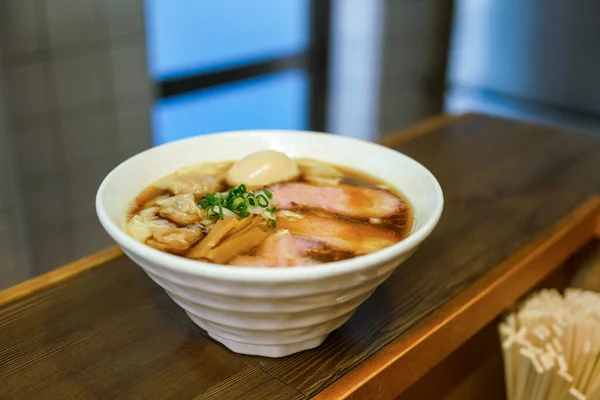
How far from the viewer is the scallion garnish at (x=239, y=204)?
0.91 m

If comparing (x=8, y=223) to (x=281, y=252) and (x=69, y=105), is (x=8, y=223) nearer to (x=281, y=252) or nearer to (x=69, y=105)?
(x=69, y=105)

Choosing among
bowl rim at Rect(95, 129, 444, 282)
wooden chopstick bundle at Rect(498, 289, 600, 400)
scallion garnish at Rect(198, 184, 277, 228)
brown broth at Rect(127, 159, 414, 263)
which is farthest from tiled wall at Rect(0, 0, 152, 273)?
wooden chopstick bundle at Rect(498, 289, 600, 400)

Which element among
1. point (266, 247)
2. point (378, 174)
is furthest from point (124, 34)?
point (266, 247)

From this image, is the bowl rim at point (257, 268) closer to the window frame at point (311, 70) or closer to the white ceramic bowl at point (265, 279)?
the white ceramic bowl at point (265, 279)

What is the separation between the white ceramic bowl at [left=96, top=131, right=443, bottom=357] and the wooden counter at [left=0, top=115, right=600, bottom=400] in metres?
0.06

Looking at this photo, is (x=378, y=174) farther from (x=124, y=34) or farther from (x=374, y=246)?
(x=124, y=34)

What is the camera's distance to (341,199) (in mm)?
1018

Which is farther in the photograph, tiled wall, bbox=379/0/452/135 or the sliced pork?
tiled wall, bbox=379/0/452/135

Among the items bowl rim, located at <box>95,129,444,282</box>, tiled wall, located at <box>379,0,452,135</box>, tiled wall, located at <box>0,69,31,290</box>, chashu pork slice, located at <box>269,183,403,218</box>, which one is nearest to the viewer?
bowl rim, located at <box>95,129,444,282</box>

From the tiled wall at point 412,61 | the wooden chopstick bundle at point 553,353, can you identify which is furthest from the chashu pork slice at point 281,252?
the tiled wall at point 412,61

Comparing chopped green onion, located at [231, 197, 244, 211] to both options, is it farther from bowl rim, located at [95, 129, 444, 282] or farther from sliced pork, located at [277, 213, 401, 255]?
bowl rim, located at [95, 129, 444, 282]

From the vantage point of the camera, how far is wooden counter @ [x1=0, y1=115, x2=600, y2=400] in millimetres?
833

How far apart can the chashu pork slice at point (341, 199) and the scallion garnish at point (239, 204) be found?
52 millimetres

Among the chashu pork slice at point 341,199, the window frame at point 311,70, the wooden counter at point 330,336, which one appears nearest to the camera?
the wooden counter at point 330,336
